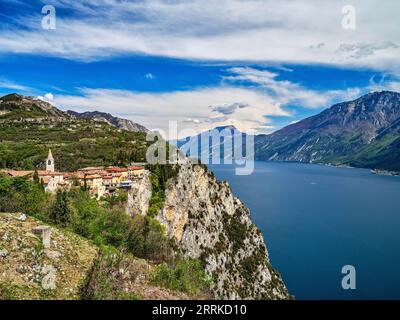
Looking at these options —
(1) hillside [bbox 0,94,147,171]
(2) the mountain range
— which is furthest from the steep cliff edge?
(2) the mountain range

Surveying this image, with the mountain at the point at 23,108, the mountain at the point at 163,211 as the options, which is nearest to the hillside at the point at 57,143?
the mountain at the point at 23,108

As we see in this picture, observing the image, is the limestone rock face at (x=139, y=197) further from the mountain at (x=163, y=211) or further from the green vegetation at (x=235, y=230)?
the green vegetation at (x=235, y=230)

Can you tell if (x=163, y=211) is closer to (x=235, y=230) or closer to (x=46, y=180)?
(x=46, y=180)

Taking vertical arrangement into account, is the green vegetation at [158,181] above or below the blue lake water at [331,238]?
above

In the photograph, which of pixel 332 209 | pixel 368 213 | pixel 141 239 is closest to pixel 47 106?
pixel 332 209
